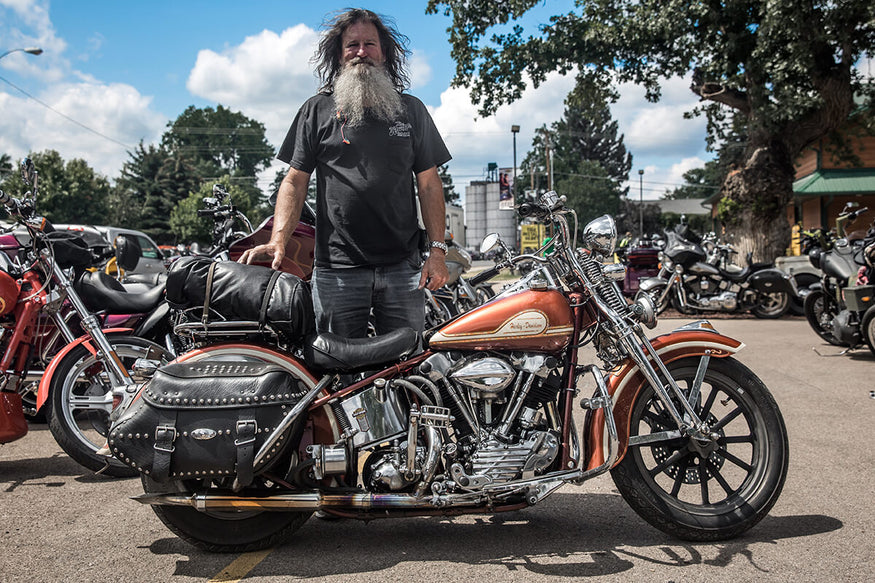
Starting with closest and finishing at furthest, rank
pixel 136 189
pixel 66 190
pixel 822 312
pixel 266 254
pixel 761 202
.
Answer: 1. pixel 266 254
2. pixel 822 312
3. pixel 761 202
4. pixel 66 190
5. pixel 136 189

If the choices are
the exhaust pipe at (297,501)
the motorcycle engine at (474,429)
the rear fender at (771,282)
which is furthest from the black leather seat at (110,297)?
the rear fender at (771,282)

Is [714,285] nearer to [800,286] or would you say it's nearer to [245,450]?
[800,286]

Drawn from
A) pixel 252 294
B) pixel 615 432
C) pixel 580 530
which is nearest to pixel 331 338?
pixel 252 294

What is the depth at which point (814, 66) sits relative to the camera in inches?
469

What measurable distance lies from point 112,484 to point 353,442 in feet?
6.49

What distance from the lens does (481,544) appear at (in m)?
2.86

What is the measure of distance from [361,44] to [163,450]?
6.64 ft

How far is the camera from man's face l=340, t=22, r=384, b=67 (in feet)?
10.6

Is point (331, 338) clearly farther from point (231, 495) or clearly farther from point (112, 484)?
point (112, 484)

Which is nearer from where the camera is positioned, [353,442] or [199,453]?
[199,453]

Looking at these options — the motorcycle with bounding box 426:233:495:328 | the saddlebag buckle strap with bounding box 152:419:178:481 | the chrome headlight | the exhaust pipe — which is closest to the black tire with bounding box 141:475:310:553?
the exhaust pipe

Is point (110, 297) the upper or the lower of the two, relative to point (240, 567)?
upper

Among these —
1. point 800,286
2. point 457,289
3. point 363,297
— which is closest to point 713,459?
point 363,297

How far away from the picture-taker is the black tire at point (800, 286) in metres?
11.1
